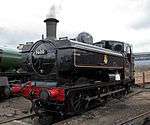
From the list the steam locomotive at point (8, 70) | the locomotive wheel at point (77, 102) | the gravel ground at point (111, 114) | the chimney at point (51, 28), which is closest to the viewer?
the gravel ground at point (111, 114)

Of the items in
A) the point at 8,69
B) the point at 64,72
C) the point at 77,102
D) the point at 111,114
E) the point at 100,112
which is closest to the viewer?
the point at 64,72

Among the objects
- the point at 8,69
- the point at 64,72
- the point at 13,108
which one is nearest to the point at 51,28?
the point at 64,72

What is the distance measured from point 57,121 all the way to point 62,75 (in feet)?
5.15

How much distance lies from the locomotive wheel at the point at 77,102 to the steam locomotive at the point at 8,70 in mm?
4149

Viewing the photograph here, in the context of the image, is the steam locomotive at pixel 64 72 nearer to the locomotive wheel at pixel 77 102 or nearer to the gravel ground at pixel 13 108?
the locomotive wheel at pixel 77 102

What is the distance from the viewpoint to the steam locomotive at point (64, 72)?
33.2 ft

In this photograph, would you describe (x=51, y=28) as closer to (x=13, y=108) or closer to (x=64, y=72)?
(x=64, y=72)

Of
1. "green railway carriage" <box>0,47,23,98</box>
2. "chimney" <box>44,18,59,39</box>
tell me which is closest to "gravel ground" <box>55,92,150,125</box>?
"chimney" <box>44,18,59,39</box>

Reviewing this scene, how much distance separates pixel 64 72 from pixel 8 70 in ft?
21.3

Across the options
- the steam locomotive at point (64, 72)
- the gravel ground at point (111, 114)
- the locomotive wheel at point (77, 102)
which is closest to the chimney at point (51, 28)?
the steam locomotive at point (64, 72)

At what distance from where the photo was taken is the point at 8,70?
1614 cm

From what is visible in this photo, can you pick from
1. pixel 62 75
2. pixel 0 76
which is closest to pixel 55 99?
pixel 62 75

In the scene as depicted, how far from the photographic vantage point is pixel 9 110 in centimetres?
1252

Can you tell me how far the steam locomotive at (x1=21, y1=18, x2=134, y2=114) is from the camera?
10.1 m
